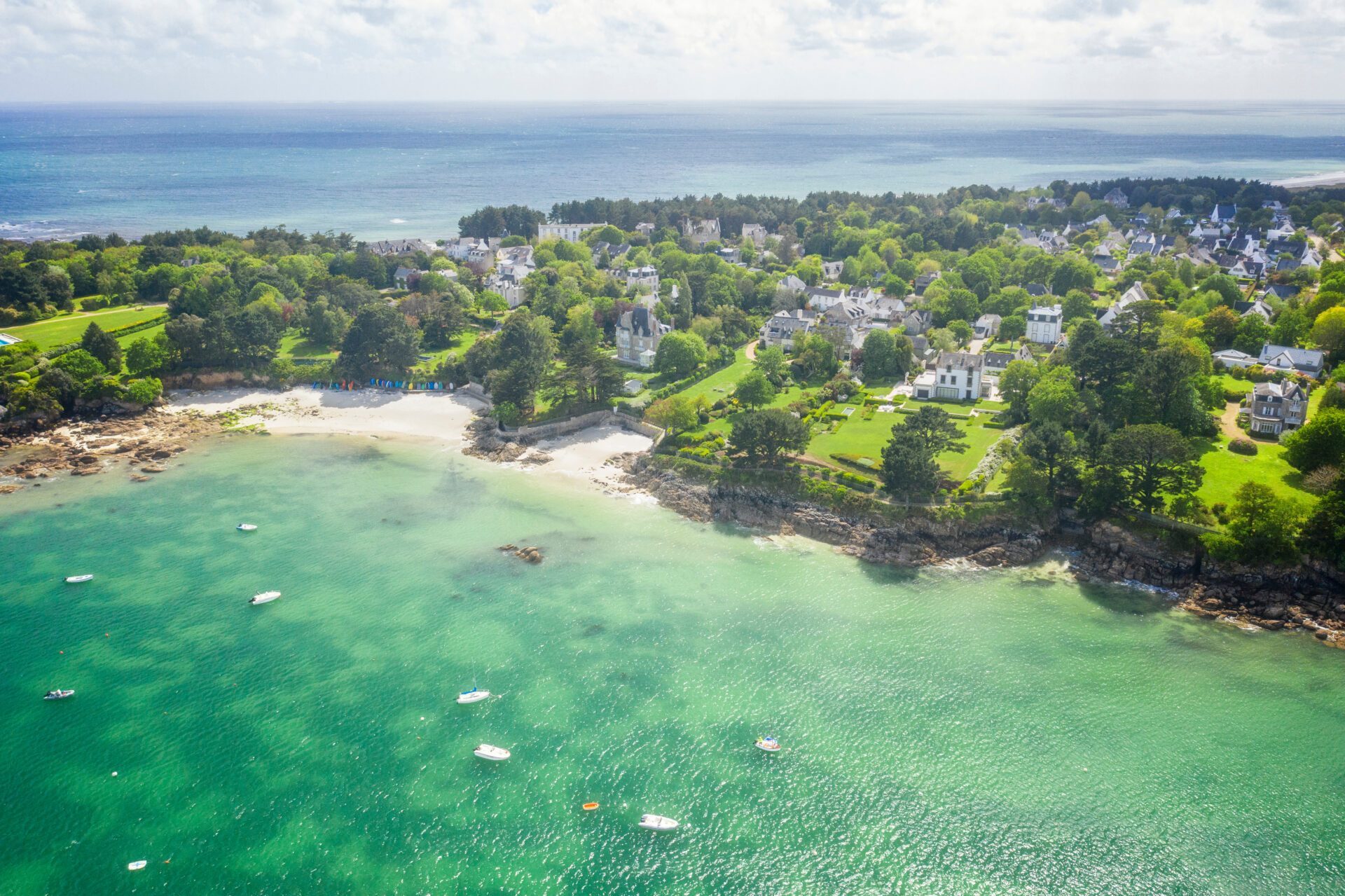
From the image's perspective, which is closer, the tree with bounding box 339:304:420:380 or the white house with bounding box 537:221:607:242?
the tree with bounding box 339:304:420:380

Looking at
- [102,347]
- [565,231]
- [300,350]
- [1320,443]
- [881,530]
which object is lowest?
[881,530]

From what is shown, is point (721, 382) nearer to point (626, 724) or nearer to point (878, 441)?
point (878, 441)

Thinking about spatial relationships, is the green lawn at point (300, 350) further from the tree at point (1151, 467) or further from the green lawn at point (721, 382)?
the tree at point (1151, 467)

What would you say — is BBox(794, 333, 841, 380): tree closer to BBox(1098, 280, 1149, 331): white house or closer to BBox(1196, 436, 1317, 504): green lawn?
BBox(1098, 280, 1149, 331): white house

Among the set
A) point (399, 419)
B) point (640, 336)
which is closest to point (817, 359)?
point (640, 336)

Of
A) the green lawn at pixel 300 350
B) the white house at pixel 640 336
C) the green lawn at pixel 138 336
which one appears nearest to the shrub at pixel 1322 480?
the white house at pixel 640 336

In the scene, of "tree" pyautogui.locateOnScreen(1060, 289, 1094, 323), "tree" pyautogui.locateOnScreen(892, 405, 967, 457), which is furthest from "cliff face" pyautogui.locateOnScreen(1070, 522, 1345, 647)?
"tree" pyautogui.locateOnScreen(1060, 289, 1094, 323)

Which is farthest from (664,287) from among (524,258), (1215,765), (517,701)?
(1215,765)
